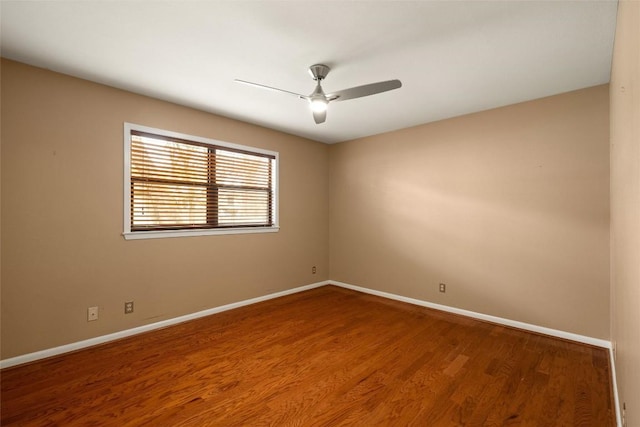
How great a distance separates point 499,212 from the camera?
340 centimetres

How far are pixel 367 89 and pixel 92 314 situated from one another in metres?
3.22

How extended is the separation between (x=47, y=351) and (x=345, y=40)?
11.7 feet

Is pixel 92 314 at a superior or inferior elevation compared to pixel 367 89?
inferior

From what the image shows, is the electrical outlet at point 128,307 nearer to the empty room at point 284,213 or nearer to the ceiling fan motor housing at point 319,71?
the empty room at point 284,213

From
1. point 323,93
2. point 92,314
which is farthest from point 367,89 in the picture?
point 92,314

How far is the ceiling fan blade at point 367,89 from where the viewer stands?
2.16 metres

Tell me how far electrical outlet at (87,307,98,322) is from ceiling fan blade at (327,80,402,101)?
9.62ft

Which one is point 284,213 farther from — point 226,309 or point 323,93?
point 323,93

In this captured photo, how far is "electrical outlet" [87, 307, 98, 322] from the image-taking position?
280cm

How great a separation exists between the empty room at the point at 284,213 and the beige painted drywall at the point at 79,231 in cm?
2

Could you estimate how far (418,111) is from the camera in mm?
3559

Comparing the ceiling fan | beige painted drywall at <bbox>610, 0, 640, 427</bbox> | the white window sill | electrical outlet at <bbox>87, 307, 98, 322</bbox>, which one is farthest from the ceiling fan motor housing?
electrical outlet at <bbox>87, 307, 98, 322</bbox>

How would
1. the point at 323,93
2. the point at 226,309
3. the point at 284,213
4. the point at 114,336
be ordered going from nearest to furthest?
the point at 323,93 < the point at 114,336 < the point at 226,309 < the point at 284,213

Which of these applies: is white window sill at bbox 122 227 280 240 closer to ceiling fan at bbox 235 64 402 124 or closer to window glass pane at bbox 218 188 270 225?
window glass pane at bbox 218 188 270 225
